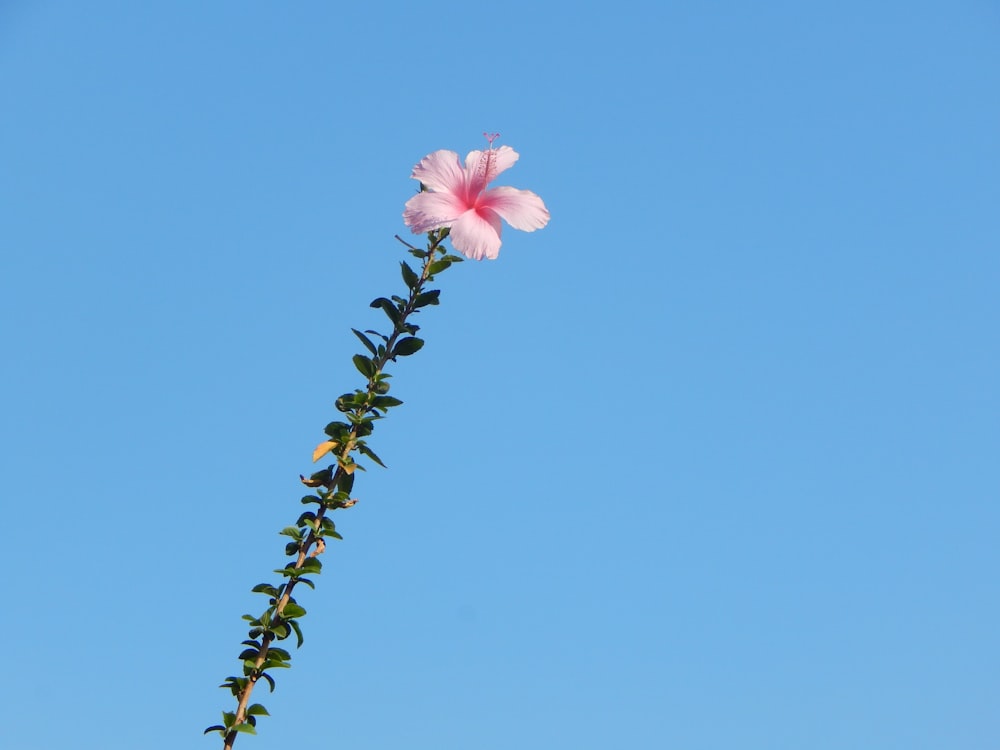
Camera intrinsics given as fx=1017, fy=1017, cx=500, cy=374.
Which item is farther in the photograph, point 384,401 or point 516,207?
point 516,207

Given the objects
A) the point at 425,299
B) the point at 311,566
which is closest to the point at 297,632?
the point at 311,566

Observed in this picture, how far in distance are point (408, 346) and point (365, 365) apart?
196 millimetres

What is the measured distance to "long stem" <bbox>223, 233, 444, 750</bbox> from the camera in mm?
3600

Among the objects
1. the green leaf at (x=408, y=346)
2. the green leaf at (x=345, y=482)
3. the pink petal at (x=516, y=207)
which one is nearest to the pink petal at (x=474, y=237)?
the pink petal at (x=516, y=207)

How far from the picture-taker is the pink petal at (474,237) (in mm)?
4117

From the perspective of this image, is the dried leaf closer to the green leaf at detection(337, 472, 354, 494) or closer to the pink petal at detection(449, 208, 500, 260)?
the green leaf at detection(337, 472, 354, 494)

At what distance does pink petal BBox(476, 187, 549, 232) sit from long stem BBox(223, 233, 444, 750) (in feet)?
1.10

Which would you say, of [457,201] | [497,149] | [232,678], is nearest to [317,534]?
[232,678]

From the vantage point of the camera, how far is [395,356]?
407 centimetres

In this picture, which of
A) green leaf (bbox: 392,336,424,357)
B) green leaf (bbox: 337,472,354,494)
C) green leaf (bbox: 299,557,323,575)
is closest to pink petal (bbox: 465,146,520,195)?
green leaf (bbox: 392,336,424,357)

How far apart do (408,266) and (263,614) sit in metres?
1.46

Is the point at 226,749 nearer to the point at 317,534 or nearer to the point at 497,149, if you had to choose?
the point at 317,534

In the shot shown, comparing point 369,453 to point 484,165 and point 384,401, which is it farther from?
point 484,165

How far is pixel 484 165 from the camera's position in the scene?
14.5ft
